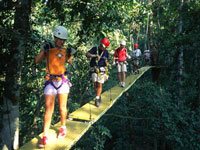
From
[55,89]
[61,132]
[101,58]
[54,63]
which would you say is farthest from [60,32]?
[101,58]

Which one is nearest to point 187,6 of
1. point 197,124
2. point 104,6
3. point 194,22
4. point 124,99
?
point 194,22

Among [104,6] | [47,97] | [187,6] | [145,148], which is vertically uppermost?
[187,6]

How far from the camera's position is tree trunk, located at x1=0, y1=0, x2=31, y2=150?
14.1 feet

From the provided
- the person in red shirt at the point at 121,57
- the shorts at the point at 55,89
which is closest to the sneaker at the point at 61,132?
the shorts at the point at 55,89

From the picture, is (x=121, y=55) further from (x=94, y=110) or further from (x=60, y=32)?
(x=60, y=32)

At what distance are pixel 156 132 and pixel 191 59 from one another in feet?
13.6

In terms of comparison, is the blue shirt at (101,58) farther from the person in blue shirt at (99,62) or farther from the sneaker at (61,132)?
the sneaker at (61,132)

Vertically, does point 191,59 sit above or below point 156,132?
above

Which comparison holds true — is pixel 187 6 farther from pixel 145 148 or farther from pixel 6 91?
pixel 6 91

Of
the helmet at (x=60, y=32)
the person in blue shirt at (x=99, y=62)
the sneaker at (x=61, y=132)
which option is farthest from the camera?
the person in blue shirt at (x=99, y=62)

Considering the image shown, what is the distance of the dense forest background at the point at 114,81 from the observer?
14.4 ft

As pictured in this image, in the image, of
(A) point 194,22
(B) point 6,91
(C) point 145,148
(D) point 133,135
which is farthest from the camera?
(C) point 145,148

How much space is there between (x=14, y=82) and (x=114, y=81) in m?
13.0

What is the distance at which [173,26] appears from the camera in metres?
12.6
